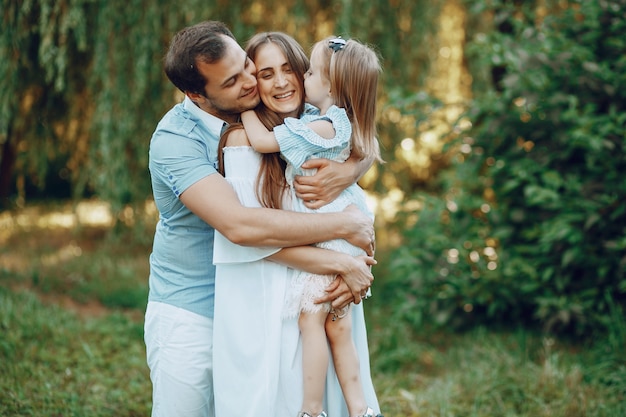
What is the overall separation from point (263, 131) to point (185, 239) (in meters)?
0.45

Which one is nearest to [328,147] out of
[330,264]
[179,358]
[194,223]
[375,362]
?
[330,264]

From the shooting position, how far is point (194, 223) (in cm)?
207

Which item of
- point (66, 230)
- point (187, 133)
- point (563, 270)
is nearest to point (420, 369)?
point (563, 270)

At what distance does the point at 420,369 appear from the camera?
3820 millimetres

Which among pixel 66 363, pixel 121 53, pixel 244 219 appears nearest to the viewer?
pixel 244 219

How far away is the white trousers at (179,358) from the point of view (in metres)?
2.03

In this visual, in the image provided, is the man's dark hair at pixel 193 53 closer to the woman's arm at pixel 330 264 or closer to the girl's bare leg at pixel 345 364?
the woman's arm at pixel 330 264

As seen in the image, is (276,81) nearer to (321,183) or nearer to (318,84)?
(318,84)

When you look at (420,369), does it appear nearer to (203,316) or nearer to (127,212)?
(203,316)

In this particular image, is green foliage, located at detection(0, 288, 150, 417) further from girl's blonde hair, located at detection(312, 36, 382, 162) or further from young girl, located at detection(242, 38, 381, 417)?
girl's blonde hair, located at detection(312, 36, 382, 162)

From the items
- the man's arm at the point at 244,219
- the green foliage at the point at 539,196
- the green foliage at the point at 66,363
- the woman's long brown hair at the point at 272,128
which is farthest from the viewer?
the green foliage at the point at 539,196

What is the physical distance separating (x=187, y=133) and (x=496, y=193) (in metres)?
2.55

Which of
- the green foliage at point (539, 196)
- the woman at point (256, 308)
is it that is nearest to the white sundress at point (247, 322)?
the woman at point (256, 308)

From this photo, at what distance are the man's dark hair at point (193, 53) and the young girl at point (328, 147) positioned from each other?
21 cm
